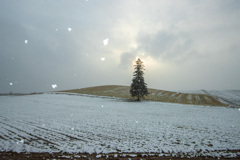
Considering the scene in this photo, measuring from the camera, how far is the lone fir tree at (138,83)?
37594 mm

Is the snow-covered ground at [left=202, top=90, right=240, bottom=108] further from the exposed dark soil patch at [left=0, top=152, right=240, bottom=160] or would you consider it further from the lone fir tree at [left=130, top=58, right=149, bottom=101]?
the exposed dark soil patch at [left=0, top=152, right=240, bottom=160]

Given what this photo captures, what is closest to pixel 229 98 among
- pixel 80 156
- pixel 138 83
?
pixel 138 83

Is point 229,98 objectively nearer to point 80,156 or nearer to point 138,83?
point 138,83

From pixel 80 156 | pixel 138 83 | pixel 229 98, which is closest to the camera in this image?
pixel 80 156

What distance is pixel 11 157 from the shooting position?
6.37m

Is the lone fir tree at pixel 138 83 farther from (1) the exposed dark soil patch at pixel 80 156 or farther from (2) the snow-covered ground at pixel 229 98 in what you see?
(1) the exposed dark soil patch at pixel 80 156

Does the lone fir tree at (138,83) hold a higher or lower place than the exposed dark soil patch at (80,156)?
higher

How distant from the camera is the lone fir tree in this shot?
37594 millimetres

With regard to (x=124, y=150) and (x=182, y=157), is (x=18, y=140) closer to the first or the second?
(x=124, y=150)

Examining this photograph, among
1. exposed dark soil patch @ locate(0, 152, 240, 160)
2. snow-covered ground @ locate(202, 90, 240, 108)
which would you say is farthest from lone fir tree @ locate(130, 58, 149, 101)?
exposed dark soil patch @ locate(0, 152, 240, 160)

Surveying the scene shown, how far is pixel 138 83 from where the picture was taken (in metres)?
37.8

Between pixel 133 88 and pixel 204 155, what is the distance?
31496mm

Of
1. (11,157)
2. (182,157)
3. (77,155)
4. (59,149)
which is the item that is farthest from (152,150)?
(11,157)

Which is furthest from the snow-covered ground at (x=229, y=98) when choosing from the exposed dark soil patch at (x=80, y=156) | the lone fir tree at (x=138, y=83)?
the exposed dark soil patch at (x=80, y=156)
